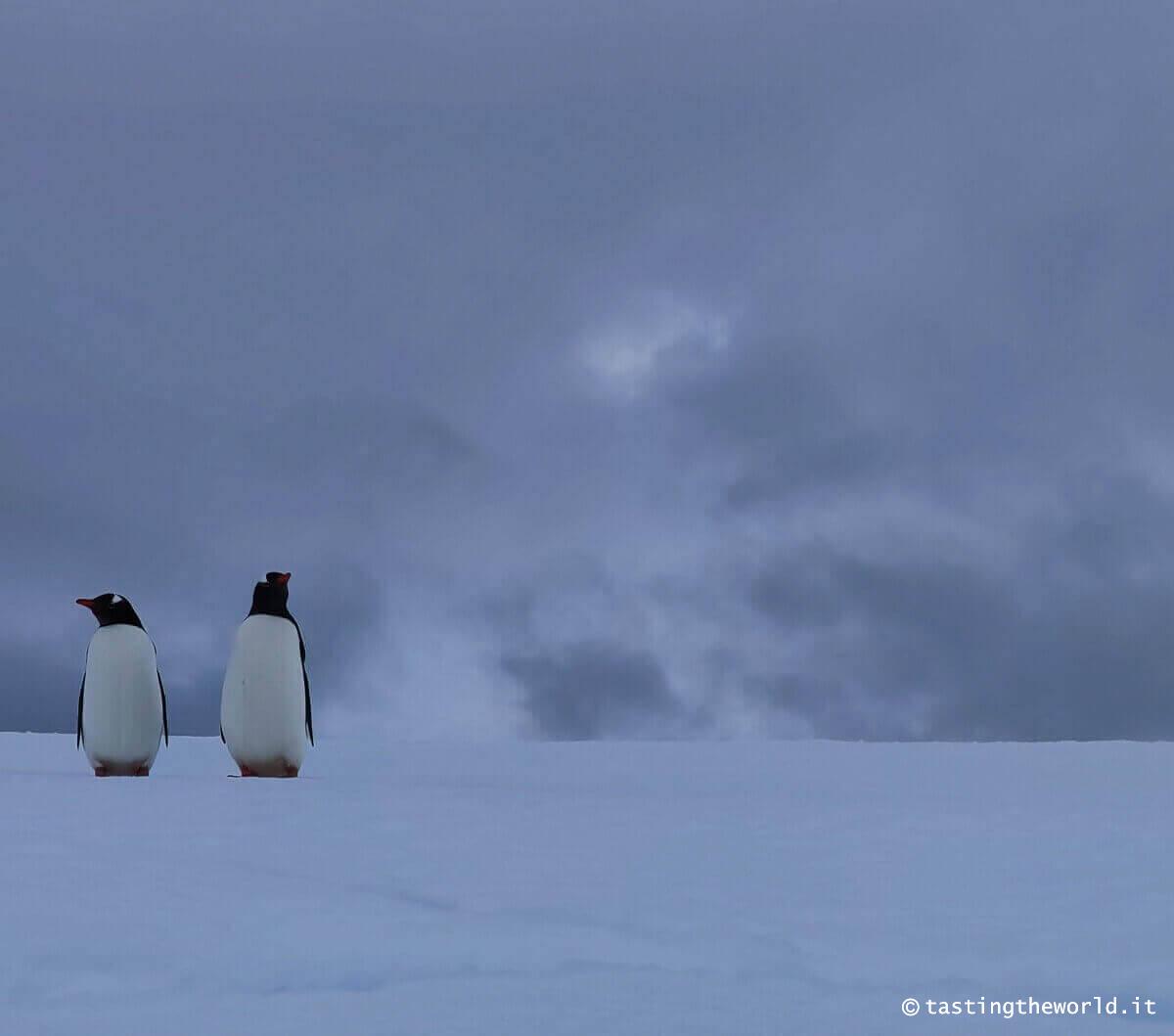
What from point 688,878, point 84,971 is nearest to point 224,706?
point 688,878

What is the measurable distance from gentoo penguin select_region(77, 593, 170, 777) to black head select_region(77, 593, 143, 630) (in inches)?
1.4

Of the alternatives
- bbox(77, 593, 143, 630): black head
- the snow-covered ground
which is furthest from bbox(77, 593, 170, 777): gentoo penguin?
the snow-covered ground

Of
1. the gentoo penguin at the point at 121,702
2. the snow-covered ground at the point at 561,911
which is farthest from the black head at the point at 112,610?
the snow-covered ground at the point at 561,911

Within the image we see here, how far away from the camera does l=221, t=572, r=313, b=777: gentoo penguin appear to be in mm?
6375

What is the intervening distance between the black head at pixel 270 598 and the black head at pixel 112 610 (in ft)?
2.02

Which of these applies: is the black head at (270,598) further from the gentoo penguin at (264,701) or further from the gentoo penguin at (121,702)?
the gentoo penguin at (121,702)

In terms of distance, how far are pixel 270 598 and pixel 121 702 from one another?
2.81 ft

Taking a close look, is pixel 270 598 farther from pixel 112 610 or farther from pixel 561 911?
pixel 561 911

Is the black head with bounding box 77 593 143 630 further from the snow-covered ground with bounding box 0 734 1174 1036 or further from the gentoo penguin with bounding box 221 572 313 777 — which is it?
the snow-covered ground with bounding box 0 734 1174 1036

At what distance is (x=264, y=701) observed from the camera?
6383 millimetres

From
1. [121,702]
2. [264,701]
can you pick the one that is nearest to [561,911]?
[264,701]

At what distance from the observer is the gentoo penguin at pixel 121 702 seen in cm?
645

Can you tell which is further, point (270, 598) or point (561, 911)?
point (270, 598)

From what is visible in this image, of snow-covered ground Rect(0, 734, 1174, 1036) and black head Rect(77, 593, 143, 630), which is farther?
black head Rect(77, 593, 143, 630)
